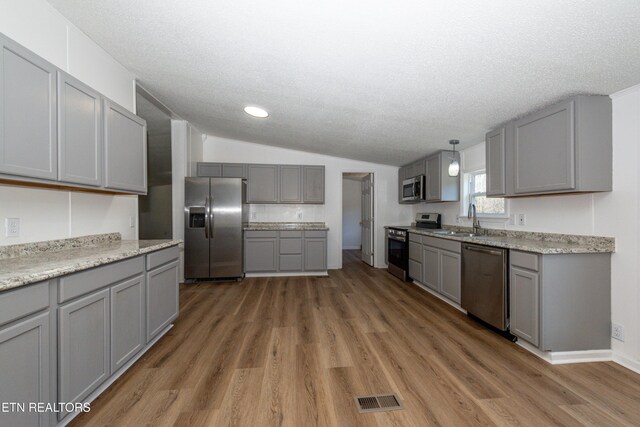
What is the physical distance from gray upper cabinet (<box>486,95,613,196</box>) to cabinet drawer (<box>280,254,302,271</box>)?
135 inches

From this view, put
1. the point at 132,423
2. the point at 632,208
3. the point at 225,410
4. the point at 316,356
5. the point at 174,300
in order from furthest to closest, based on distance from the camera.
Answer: the point at 174,300, the point at 316,356, the point at 632,208, the point at 225,410, the point at 132,423

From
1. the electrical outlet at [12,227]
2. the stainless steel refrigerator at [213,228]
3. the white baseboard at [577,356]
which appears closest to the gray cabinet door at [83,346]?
the electrical outlet at [12,227]

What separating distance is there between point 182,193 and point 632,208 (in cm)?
542

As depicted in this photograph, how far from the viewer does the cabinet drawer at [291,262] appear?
15.6ft

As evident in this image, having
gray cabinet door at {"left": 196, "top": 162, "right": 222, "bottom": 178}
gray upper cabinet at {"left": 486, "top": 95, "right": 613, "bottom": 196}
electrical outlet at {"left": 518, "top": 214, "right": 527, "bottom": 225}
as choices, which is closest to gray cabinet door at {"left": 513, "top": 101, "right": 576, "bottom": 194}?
gray upper cabinet at {"left": 486, "top": 95, "right": 613, "bottom": 196}

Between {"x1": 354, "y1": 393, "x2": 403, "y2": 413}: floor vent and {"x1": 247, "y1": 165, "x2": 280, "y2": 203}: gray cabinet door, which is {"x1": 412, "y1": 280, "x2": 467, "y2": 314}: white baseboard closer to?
{"x1": 354, "y1": 393, "x2": 403, "y2": 413}: floor vent

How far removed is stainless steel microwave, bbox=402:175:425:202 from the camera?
4.49m

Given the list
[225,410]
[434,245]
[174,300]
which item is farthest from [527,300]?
[174,300]

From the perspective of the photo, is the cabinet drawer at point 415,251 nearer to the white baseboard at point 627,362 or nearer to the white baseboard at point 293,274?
the white baseboard at point 293,274

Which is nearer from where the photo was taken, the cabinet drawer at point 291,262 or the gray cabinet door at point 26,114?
the gray cabinet door at point 26,114

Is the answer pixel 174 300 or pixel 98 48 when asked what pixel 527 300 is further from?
pixel 98 48

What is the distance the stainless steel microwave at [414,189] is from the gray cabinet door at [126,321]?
412 cm

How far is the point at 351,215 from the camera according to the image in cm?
837

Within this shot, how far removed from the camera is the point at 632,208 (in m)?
2.00
